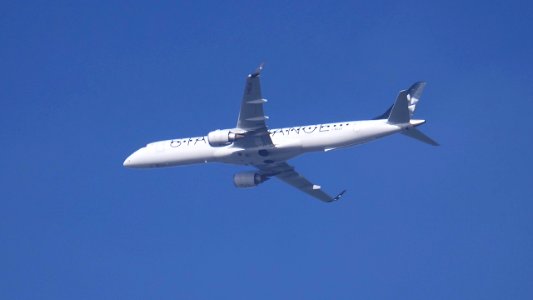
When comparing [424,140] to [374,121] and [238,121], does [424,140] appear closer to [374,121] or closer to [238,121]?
[374,121]

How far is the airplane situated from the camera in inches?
2248

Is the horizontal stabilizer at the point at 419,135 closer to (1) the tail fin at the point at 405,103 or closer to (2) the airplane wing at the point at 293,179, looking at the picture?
(1) the tail fin at the point at 405,103

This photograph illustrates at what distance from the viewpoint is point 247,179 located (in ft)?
217

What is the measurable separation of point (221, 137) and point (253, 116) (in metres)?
3.08

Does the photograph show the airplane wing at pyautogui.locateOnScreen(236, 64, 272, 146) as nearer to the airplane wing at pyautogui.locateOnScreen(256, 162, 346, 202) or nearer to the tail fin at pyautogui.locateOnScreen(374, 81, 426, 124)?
the airplane wing at pyautogui.locateOnScreen(256, 162, 346, 202)

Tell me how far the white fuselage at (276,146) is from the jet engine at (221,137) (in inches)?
54.3

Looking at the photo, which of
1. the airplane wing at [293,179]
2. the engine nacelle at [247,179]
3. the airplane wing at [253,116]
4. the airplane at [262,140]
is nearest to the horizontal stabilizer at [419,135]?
the airplane at [262,140]

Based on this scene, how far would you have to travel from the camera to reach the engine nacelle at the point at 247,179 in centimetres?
6600

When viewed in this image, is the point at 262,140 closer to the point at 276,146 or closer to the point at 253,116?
the point at 276,146

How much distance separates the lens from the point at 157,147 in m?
65.9

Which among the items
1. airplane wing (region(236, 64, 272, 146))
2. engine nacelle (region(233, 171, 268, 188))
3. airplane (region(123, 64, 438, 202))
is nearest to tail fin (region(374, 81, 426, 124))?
airplane (region(123, 64, 438, 202))

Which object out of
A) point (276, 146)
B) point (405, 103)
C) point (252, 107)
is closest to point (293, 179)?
point (276, 146)

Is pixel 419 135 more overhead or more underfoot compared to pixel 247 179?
more underfoot

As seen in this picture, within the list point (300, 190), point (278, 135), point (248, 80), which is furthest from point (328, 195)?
point (248, 80)
